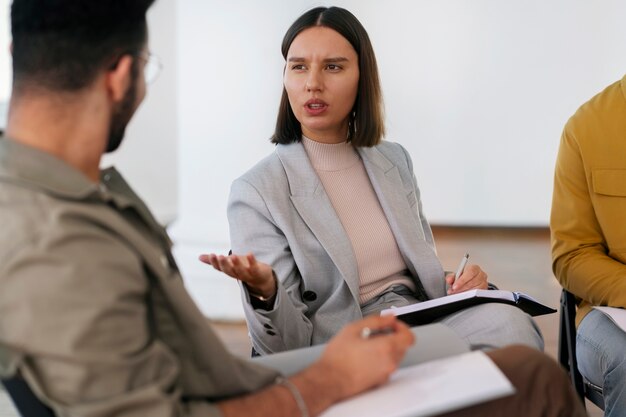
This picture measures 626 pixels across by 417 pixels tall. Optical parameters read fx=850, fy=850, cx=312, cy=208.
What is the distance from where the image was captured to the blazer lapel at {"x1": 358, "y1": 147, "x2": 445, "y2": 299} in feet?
7.34

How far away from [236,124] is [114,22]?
2.97m

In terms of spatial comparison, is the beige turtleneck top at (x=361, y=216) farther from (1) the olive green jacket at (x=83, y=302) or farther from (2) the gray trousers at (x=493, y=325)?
(1) the olive green jacket at (x=83, y=302)

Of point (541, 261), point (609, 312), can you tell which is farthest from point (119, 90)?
point (541, 261)

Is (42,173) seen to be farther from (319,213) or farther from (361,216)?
(361,216)

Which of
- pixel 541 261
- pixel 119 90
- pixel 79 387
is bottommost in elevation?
pixel 541 261

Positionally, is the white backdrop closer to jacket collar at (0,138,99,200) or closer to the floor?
the floor

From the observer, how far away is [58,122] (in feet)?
3.98

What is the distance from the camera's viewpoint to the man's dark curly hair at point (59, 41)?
120cm

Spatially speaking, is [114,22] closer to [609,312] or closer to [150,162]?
[609,312]

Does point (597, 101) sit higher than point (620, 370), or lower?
higher

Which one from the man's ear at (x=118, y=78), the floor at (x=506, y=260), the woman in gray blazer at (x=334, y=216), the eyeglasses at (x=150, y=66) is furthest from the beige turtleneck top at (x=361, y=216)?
the floor at (x=506, y=260)

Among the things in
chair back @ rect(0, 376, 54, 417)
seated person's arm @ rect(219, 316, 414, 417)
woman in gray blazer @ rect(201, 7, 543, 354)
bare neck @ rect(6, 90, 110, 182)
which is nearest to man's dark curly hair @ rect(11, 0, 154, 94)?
bare neck @ rect(6, 90, 110, 182)

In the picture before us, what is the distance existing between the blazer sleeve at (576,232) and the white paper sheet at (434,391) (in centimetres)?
92

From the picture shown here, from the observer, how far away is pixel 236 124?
4.20 meters
